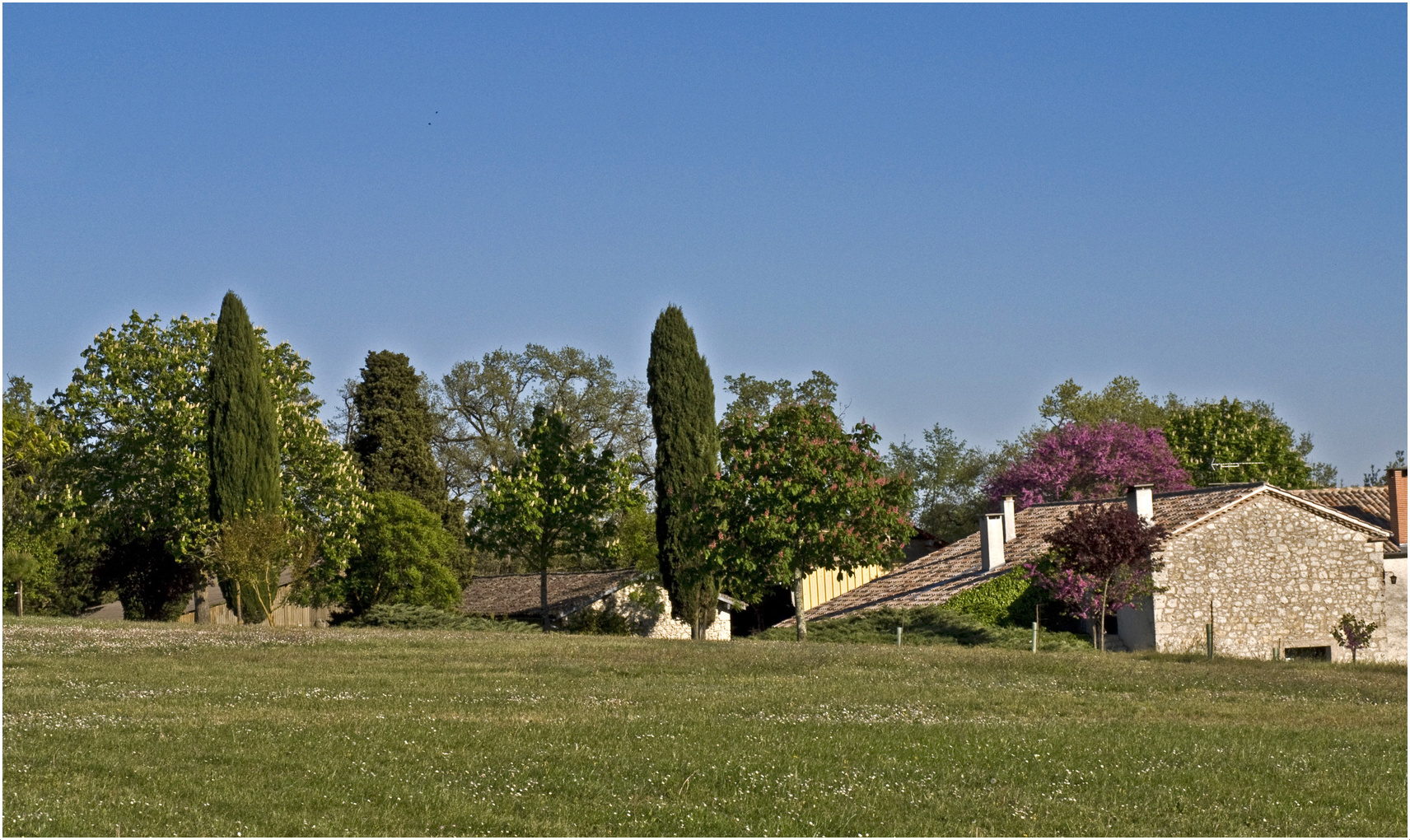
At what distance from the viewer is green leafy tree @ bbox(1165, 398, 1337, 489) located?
67062mm

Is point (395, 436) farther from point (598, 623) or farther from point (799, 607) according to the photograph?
point (799, 607)

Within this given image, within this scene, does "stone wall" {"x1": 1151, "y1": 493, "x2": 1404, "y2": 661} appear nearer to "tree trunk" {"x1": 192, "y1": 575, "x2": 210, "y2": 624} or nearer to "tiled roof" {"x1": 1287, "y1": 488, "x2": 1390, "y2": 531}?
"tiled roof" {"x1": 1287, "y1": 488, "x2": 1390, "y2": 531}

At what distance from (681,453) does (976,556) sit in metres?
13.4

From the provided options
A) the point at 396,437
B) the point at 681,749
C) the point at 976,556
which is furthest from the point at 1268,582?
the point at 396,437

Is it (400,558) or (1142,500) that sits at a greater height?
(1142,500)

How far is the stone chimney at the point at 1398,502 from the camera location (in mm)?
39750

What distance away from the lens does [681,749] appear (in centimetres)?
1377

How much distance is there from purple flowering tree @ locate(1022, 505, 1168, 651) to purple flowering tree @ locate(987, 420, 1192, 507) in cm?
2569

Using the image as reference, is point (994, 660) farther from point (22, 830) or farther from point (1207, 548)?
point (22, 830)

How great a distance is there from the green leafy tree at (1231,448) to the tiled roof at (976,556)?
20.2m

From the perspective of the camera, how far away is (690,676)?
22297mm

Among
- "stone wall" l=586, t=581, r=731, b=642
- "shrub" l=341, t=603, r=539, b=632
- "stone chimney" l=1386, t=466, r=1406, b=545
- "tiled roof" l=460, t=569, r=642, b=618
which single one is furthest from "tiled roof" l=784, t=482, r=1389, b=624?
"shrub" l=341, t=603, r=539, b=632

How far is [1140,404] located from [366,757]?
244 ft

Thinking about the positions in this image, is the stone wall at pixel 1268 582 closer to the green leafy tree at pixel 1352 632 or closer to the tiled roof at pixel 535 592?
the green leafy tree at pixel 1352 632
